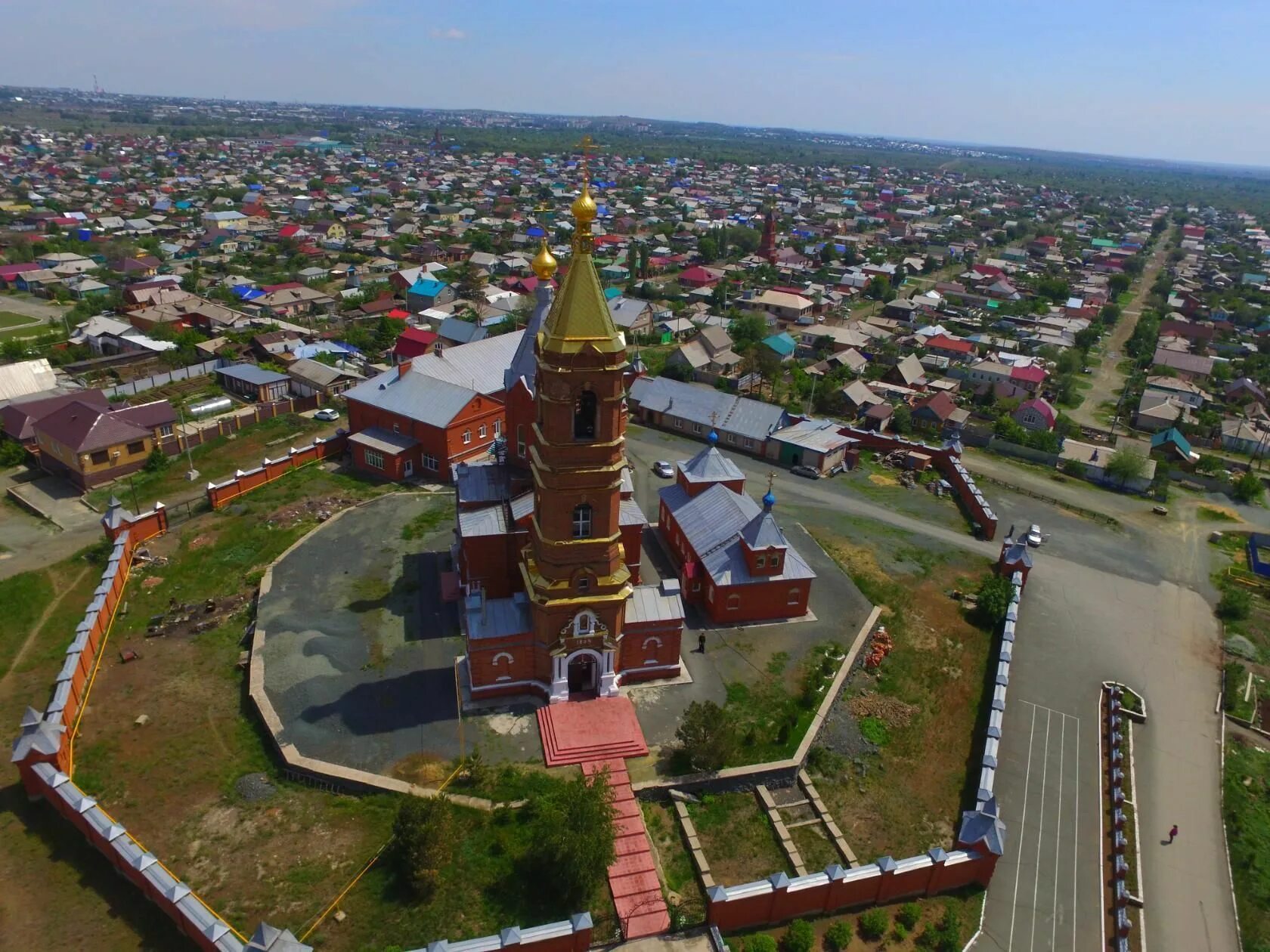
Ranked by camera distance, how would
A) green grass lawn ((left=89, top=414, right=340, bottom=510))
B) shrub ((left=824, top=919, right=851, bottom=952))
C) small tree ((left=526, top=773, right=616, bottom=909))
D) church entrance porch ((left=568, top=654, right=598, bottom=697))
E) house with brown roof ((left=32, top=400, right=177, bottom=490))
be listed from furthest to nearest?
house with brown roof ((left=32, top=400, right=177, bottom=490))
green grass lawn ((left=89, top=414, right=340, bottom=510))
church entrance porch ((left=568, top=654, right=598, bottom=697))
shrub ((left=824, top=919, right=851, bottom=952))
small tree ((left=526, top=773, right=616, bottom=909))

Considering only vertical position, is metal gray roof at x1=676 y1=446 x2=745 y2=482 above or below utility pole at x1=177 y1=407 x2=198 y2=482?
above

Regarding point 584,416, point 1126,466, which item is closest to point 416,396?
point 584,416

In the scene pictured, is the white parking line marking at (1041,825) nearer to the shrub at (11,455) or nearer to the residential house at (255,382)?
the residential house at (255,382)

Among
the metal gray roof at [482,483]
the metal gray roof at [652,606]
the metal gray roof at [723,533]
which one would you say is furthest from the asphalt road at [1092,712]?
the metal gray roof at [482,483]

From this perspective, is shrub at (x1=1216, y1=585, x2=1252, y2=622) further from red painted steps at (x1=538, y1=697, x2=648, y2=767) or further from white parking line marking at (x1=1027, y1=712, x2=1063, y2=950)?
red painted steps at (x1=538, y1=697, x2=648, y2=767)

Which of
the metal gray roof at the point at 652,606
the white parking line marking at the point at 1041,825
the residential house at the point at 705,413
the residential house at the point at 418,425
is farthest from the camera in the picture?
the residential house at the point at 705,413

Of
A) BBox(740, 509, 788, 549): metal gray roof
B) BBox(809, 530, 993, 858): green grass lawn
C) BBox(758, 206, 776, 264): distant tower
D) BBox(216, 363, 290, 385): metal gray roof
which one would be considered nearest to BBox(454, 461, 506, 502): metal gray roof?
BBox(740, 509, 788, 549): metal gray roof
